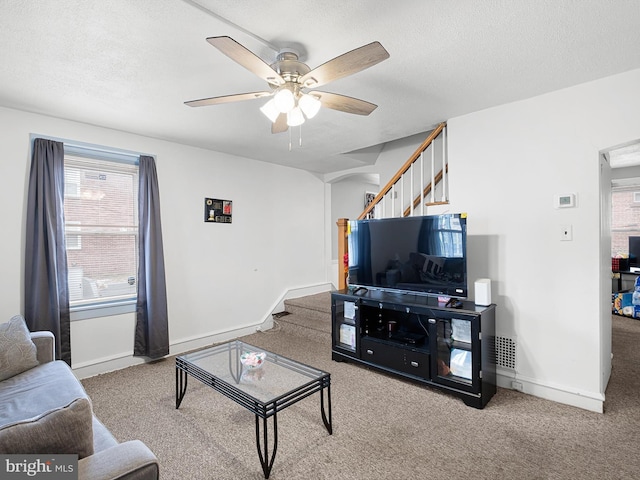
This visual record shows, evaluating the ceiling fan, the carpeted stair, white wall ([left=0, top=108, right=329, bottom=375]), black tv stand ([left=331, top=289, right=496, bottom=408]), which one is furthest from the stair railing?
the ceiling fan

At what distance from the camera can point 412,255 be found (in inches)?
120

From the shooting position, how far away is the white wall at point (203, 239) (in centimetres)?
286

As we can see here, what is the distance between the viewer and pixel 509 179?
2818 mm

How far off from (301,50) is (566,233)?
2.37 meters

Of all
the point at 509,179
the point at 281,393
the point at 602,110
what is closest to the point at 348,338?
the point at 281,393

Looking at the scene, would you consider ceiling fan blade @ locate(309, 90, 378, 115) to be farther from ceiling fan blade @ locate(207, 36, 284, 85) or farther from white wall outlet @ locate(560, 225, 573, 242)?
white wall outlet @ locate(560, 225, 573, 242)

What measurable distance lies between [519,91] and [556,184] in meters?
0.79

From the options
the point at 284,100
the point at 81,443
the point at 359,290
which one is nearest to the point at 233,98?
the point at 284,100

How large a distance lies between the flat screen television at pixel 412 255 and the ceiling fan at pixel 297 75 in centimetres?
127

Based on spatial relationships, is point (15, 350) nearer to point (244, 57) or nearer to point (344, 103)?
point (244, 57)

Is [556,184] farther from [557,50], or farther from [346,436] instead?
[346,436]

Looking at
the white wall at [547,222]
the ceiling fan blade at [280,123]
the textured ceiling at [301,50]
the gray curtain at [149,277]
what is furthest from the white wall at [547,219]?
the gray curtain at [149,277]

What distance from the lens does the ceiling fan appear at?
5.11 ft

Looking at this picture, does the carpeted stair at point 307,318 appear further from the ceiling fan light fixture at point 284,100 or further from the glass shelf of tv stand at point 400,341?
the ceiling fan light fixture at point 284,100
